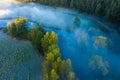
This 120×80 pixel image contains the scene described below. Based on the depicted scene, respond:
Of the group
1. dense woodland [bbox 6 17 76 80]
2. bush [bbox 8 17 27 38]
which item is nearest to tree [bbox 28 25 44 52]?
dense woodland [bbox 6 17 76 80]

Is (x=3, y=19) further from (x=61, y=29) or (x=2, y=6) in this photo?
(x=61, y=29)

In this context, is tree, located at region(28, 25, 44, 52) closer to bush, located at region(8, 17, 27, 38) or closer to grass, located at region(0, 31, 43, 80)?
grass, located at region(0, 31, 43, 80)

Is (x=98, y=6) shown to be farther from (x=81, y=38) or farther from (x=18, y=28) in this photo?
(x=18, y=28)

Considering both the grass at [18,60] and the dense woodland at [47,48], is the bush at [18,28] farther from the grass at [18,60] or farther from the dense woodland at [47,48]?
the grass at [18,60]

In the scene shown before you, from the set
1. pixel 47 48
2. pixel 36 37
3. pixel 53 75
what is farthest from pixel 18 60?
pixel 53 75

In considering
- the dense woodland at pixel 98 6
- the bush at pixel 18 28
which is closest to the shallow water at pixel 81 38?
the dense woodland at pixel 98 6
